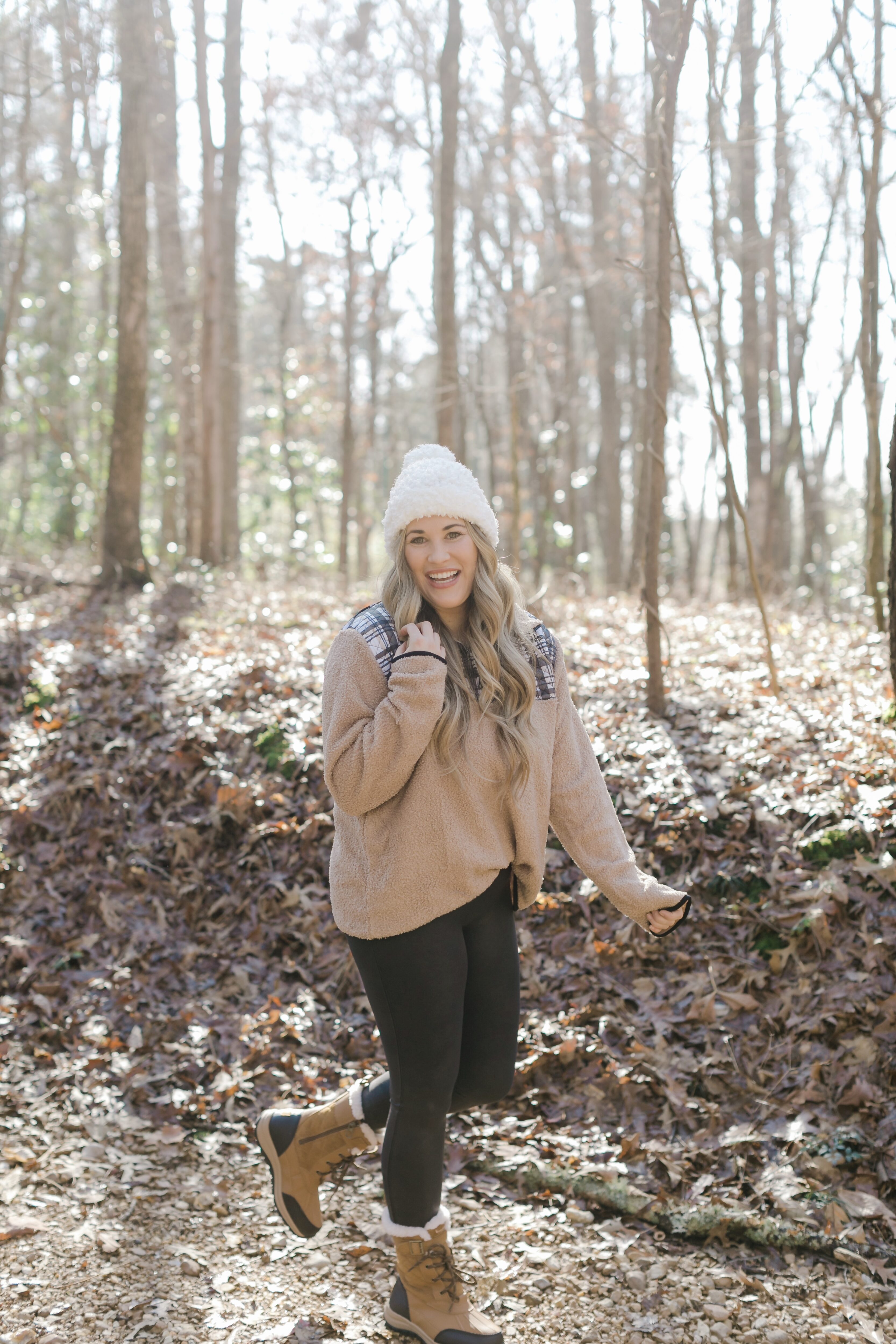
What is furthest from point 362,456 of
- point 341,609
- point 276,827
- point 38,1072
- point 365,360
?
point 38,1072

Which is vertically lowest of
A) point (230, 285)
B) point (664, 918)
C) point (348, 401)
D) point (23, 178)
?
point (664, 918)

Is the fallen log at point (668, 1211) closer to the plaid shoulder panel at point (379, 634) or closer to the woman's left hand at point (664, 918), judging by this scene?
the woman's left hand at point (664, 918)

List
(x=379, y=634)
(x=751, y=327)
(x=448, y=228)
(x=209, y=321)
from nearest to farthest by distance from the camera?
(x=379, y=634) → (x=448, y=228) → (x=209, y=321) → (x=751, y=327)

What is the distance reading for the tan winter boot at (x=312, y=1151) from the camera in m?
2.98

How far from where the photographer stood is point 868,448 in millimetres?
8688

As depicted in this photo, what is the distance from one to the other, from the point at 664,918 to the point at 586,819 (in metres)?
0.34

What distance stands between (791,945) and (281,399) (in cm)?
1836

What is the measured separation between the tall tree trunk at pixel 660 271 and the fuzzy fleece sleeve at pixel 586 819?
10.9 feet

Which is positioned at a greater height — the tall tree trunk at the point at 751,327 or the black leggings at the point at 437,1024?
the tall tree trunk at the point at 751,327

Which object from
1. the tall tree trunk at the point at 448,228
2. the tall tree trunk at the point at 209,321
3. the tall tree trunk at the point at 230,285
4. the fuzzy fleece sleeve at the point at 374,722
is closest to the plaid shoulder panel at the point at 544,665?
the fuzzy fleece sleeve at the point at 374,722

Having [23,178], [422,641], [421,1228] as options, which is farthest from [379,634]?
[23,178]

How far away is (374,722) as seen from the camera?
2455mm

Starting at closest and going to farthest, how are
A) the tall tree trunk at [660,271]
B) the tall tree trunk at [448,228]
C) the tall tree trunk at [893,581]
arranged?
1. the tall tree trunk at [893,581]
2. the tall tree trunk at [660,271]
3. the tall tree trunk at [448,228]

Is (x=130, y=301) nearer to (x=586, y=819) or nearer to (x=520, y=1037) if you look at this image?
(x=520, y=1037)
